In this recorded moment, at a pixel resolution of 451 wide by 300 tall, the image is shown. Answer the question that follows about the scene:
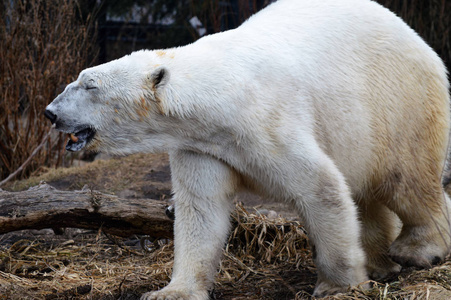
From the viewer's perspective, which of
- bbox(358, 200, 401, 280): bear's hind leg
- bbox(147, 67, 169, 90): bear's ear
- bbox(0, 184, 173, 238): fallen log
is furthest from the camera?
bbox(358, 200, 401, 280): bear's hind leg

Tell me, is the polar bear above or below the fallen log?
above

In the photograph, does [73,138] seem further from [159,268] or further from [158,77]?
[159,268]

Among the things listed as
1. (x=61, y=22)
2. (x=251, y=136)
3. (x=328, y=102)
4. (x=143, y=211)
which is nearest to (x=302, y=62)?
(x=328, y=102)

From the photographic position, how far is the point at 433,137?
307 centimetres

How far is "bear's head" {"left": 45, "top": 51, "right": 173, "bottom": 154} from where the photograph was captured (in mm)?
2520

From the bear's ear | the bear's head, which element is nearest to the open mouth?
the bear's head

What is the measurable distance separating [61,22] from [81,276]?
3.10 metres

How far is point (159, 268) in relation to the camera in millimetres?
3350

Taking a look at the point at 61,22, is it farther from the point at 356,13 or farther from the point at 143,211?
the point at 356,13

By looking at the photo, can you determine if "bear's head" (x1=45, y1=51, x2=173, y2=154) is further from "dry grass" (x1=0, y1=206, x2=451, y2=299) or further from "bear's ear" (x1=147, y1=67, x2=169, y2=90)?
"dry grass" (x1=0, y1=206, x2=451, y2=299)

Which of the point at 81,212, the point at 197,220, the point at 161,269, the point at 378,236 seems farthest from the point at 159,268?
the point at 378,236

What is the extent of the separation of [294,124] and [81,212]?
1338mm

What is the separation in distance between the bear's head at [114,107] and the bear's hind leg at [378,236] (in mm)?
1390

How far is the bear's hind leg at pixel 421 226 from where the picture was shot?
3.03 metres
